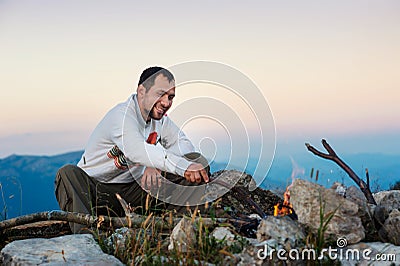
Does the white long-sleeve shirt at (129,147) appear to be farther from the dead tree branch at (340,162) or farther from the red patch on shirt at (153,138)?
the dead tree branch at (340,162)

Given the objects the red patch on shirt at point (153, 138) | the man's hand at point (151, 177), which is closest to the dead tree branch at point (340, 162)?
the man's hand at point (151, 177)

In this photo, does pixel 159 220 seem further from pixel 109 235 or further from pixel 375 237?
pixel 375 237

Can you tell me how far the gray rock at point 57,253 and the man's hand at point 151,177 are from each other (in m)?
1.07

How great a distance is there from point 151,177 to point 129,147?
0.41 m

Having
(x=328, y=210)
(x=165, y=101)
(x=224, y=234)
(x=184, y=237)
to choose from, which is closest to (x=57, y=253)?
(x=184, y=237)

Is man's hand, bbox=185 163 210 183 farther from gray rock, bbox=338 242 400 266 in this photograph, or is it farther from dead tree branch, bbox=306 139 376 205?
gray rock, bbox=338 242 400 266

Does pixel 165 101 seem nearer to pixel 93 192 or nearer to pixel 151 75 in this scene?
pixel 151 75

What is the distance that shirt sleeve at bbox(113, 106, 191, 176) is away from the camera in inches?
232

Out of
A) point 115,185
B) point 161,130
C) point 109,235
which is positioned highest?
point 161,130


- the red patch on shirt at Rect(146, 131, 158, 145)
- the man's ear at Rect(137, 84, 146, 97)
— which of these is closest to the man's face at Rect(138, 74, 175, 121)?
the man's ear at Rect(137, 84, 146, 97)

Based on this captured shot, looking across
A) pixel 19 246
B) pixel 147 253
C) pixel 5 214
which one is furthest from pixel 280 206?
pixel 5 214

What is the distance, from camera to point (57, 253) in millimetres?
4879

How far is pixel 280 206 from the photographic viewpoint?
5.42m

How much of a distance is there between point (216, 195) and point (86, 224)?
1948 millimetres
